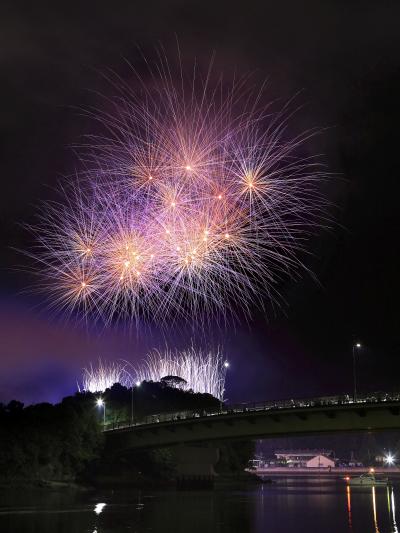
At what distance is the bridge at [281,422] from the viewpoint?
276 ft

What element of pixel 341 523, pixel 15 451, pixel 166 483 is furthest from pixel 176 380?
pixel 341 523

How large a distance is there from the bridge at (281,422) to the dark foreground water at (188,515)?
8.82 m

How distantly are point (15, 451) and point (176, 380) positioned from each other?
263 feet

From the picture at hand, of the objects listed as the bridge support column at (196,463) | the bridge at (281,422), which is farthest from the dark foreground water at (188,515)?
the bridge support column at (196,463)

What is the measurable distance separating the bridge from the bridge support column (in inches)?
1041

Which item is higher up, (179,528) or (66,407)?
(66,407)

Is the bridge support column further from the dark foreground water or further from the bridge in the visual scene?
the dark foreground water

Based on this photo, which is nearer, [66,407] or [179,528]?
[179,528]

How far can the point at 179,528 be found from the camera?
5494 centimetres

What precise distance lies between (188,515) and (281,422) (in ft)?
98.4

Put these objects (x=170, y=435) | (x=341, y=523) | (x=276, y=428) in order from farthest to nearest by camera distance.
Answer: (x=170, y=435) → (x=276, y=428) → (x=341, y=523)

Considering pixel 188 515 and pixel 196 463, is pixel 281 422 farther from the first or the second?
pixel 196 463

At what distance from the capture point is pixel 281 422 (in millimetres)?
94500

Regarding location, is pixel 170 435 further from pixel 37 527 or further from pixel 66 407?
pixel 37 527
